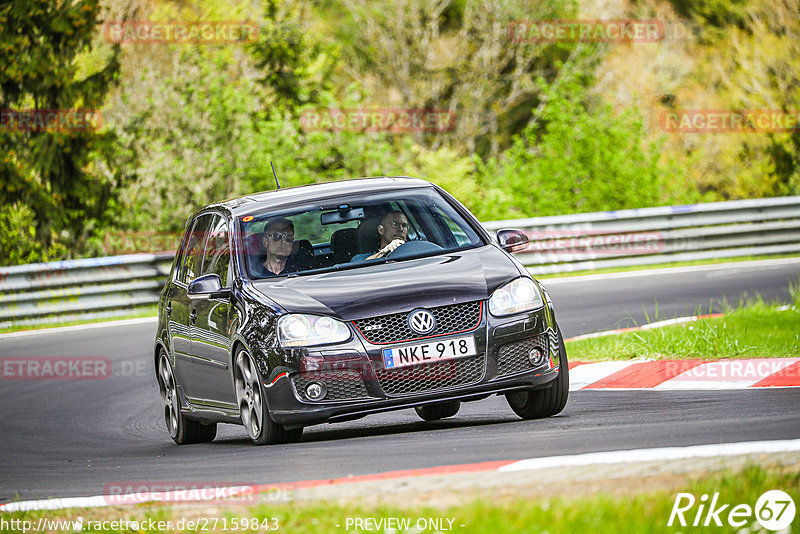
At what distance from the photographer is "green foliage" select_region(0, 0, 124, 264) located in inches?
997

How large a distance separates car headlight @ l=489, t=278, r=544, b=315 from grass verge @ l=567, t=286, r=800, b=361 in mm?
2765

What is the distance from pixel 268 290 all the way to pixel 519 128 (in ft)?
122

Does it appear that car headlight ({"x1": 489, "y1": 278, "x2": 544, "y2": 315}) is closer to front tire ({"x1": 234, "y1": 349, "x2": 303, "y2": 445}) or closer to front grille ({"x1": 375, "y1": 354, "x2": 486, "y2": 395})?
front grille ({"x1": 375, "y1": 354, "x2": 486, "y2": 395})

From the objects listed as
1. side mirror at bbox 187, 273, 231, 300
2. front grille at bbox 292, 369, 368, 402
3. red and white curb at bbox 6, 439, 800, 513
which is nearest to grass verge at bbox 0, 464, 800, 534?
red and white curb at bbox 6, 439, 800, 513

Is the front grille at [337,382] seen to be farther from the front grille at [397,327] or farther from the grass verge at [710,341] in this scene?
the grass verge at [710,341]

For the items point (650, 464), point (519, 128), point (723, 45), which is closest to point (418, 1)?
point (519, 128)

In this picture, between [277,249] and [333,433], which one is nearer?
[277,249]

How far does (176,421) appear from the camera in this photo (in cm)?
982

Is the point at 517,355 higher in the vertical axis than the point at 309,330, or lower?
lower

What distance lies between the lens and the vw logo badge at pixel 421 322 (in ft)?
25.0

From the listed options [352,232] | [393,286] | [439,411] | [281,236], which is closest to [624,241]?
[439,411]

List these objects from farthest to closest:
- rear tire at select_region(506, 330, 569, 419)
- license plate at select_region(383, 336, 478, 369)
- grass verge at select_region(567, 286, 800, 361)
A: 1. grass verge at select_region(567, 286, 800, 361)
2. rear tire at select_region(506, 330, 569, 419)
3. license plate at select_region(383, 336, 478, 369)

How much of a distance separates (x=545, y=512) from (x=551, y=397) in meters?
3.55

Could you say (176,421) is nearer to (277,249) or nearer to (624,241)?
(277,249)
